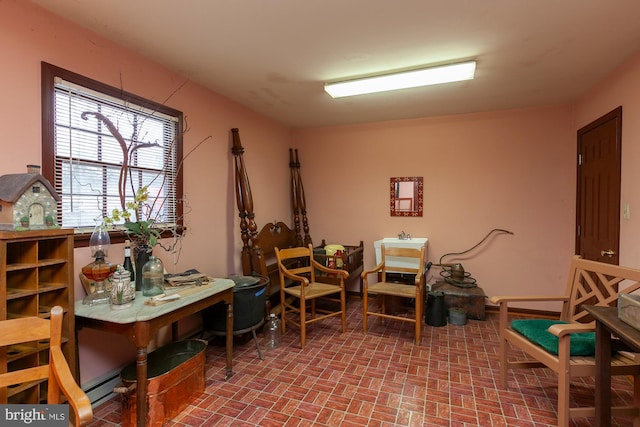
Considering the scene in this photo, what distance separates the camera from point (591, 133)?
3207 millimetres

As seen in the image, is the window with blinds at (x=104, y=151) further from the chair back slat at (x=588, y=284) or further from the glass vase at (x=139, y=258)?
the chair back slat at (x=588, y=284)

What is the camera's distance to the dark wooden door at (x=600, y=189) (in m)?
2.71

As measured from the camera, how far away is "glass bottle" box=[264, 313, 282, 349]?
9.96ft

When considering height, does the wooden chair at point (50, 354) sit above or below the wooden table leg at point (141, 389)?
above

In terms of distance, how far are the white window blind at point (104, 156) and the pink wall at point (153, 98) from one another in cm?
14

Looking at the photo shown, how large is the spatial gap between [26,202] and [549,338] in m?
3.20

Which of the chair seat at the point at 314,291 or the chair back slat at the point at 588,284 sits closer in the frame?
the chair back slat at the point at 588,284

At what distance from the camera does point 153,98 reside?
2.61 m

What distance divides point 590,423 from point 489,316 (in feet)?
6.54

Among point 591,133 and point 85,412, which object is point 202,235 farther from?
point 591,133

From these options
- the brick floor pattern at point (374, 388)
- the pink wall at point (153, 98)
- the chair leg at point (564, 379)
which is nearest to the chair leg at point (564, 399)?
the chair leg at point (564, 379)

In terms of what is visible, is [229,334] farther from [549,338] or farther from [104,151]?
[549,338]

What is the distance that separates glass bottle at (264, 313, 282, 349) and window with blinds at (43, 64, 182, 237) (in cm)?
140

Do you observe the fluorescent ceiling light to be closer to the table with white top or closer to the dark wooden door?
the dark wooden door
